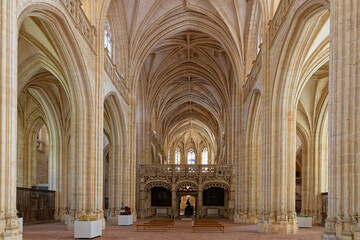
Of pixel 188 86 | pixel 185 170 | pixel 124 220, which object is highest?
pixel 188 86

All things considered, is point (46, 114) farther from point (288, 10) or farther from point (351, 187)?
point (351, 187)

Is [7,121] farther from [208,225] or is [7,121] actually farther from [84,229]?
[208,225]

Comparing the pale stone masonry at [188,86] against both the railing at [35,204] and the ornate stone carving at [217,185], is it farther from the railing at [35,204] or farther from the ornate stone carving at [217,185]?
the railing at [35,204]

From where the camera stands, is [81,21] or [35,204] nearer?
[81,21]

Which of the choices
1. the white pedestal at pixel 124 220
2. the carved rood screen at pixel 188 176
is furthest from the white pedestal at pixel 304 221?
the carved rood screen at pixel 188 176

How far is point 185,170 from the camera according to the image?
27766 millimetres

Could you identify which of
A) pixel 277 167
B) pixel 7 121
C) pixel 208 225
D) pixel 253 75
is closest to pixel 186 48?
pixel 253 75

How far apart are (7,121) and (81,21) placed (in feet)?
24.1

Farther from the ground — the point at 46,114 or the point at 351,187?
the point at 46,114

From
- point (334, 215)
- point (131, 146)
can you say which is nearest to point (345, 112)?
point (334, 215)

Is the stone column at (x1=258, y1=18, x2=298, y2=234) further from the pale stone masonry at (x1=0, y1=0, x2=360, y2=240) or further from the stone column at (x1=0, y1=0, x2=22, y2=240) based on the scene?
the stone column at (x1=0, y1=0, x2=22, y2=240)

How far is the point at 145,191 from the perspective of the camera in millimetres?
28203

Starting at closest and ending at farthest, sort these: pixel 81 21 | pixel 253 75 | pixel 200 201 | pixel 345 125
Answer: pixel 345 125 → pixel 81 21 → pixel 253 75 → pixel 200 201

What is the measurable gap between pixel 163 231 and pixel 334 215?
9.09 meters
